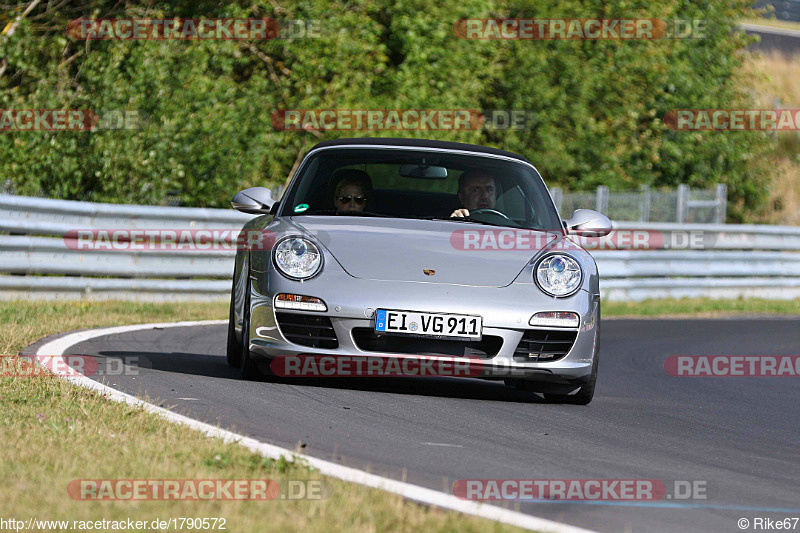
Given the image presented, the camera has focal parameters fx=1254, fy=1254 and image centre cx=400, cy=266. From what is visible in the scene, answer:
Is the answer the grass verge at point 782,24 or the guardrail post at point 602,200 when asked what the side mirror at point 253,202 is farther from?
the grass verge at point 782,24

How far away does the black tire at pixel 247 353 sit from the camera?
6598mm

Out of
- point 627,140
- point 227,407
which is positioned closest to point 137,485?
point 227,407

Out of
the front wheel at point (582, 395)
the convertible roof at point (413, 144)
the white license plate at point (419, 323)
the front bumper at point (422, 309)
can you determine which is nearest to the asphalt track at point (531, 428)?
the front wheel at point (582, 395)

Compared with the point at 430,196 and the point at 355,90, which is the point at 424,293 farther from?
the point at 355,90

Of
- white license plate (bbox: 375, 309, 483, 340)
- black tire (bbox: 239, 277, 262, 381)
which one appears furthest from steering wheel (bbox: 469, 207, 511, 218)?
black tire (bbox: 239, 277, 262, 381)

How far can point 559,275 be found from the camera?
6.50 metres

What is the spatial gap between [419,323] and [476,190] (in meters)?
1.52

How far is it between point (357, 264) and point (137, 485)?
2.73 m

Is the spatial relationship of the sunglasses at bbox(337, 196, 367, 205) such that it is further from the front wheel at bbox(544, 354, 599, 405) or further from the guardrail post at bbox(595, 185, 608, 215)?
the guardrail post at bbox(595, 185, 608, 215)

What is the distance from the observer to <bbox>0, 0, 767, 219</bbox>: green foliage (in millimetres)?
16062

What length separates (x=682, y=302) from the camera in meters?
17.5

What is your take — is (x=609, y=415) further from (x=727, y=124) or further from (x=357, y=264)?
(x=727, y=124)

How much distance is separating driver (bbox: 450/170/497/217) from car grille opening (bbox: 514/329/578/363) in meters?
1.20

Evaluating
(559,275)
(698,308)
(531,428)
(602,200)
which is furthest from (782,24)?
(531,428)
